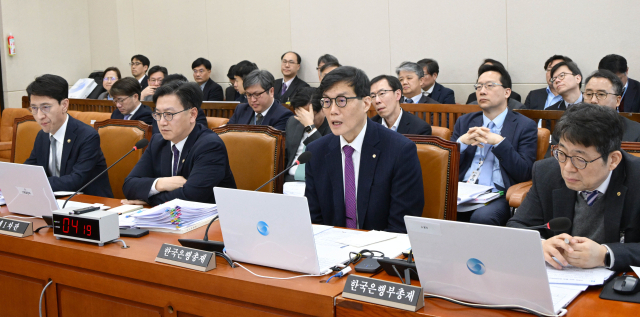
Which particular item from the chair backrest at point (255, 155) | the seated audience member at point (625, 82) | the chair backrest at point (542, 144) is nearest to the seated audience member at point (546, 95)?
the seated audience member at point (625, 82)

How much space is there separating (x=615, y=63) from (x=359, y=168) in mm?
3435

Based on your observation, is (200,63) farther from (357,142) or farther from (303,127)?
(357,142)

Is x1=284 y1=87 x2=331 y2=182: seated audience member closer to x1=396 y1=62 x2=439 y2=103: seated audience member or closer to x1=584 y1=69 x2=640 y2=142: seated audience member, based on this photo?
x1=396 y1=62 x2=439 y2=103: seated audience member

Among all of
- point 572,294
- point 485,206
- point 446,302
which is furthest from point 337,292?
point 485,206

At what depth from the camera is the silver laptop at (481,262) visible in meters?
1.14

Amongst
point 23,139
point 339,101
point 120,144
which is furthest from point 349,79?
point 23,139

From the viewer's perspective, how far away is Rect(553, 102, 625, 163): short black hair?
5.11ft

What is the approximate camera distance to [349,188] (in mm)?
2207

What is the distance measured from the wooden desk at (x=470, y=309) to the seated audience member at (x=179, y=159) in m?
1.27

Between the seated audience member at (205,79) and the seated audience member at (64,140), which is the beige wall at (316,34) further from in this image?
the seated audience member at (64,140)

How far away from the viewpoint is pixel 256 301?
1.48m

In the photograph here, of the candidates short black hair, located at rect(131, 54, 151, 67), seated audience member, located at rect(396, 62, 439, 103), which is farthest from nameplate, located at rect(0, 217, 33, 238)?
short black hair, located at rect(131, 54, 151, 67)

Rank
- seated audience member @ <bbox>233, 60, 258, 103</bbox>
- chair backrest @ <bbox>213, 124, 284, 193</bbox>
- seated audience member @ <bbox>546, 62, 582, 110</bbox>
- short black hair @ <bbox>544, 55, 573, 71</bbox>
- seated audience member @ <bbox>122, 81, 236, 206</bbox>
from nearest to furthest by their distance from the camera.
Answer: seated audience member @ <bbox>122, 81, 236, 206</bbox>
chair backrest @ <bbox>213, 124, 284, 193</bbox>
seated audience member @ <bbox>546, 62, 582, 110</bbox>
short black hair @ <bbox>544, 55, 573, 71</bbox>
seated audience member @ <bbox>233, 60, 258, 103</bbox>

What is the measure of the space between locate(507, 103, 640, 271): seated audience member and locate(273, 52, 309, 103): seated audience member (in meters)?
5.03
